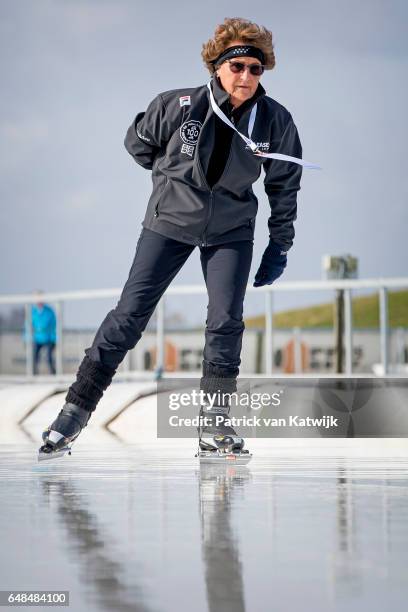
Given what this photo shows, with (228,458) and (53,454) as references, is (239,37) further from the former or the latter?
(53,454)

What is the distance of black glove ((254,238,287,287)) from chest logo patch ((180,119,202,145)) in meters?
0.48

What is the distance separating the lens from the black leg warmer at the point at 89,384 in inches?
122

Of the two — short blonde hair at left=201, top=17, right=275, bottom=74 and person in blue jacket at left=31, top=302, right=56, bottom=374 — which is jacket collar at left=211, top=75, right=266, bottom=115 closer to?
short blonde hair at left=201, top=17, right=275, bottom=74

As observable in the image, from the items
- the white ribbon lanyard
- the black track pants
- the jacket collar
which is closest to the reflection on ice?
the black track pants

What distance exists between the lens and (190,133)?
9.89ft

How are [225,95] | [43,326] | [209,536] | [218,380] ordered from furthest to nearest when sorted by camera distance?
[43,326] < [218,380] < [225,95] < [209,536]

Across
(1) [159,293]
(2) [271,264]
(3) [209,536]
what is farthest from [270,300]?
(3) [209,536]

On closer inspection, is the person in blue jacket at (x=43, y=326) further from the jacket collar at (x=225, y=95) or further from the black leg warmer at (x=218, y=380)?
the jacket collar at (x=225, y=95)

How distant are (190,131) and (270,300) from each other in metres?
2.92

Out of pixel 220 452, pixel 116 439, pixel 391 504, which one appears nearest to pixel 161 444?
pixel 116 439

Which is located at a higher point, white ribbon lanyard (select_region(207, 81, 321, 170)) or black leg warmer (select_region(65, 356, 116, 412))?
white ribbon lanyard (select_region(207, 81, 321, 170))

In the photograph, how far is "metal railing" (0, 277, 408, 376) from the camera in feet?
17.4

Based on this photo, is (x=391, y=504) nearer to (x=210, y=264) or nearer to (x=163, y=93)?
(x=210, y=264)

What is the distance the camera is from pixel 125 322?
3.09 metres
